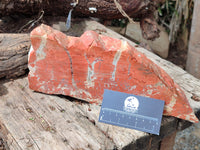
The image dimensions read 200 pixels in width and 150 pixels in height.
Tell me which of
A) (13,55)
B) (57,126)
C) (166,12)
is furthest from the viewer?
(166,12)

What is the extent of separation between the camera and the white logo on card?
5.13 ft

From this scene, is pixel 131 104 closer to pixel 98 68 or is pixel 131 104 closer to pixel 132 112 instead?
pixel 132 112

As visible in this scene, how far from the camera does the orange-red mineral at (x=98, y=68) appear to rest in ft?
5.01

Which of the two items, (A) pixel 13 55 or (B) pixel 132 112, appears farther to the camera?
(A) pixel 13 55

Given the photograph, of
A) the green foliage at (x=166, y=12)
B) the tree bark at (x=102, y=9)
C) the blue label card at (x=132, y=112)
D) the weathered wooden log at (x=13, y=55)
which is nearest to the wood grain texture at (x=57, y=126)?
the blue label card at (x=132, y=112)

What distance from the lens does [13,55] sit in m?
1.95

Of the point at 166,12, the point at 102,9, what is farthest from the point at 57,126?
the point at 166,12

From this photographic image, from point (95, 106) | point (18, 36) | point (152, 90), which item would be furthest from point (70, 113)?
point (18, 36)

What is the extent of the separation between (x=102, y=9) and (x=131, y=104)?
1376 mm

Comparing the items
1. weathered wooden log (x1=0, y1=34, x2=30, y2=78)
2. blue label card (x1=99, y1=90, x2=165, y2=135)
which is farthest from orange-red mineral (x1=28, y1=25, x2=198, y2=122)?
weathered wooden log (x1=0, y1=34, x2=30, y2=78)

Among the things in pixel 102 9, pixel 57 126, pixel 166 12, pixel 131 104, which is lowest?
pixel 57 126

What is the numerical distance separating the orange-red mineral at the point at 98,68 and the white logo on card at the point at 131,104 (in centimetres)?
6

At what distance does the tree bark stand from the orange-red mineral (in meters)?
0.91

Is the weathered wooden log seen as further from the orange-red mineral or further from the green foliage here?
the green foliage
